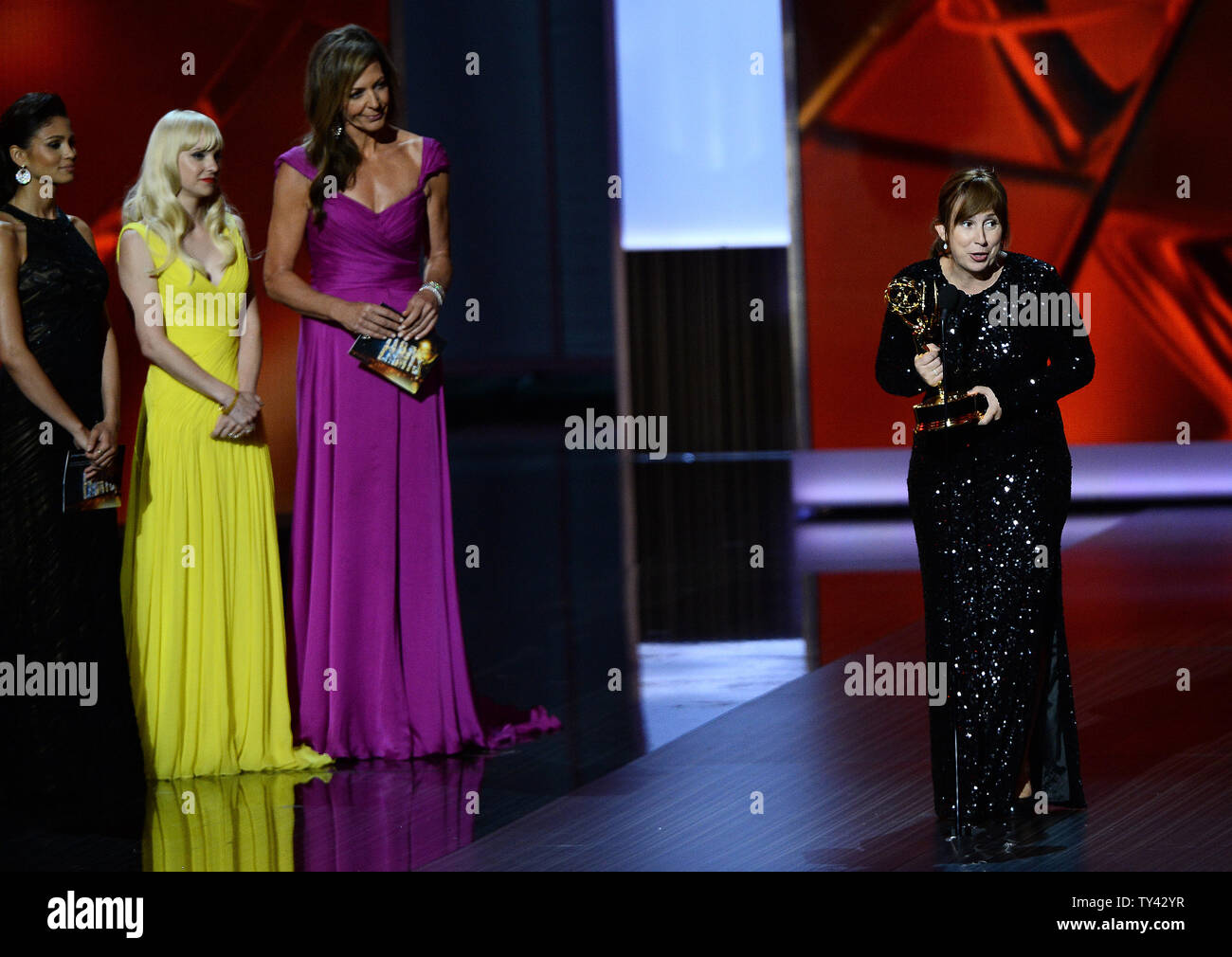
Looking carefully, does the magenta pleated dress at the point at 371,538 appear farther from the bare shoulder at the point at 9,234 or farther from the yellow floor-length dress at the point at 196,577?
the bare shoulder at the point at 9,234

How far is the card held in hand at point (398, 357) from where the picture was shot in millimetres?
4426

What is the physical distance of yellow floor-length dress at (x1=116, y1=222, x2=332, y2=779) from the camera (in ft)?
14.1

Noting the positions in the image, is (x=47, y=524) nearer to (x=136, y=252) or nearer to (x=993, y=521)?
(x=136, y=252)

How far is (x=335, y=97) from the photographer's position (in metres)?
4.37

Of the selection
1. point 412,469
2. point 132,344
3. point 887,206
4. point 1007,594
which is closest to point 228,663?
point 412,469

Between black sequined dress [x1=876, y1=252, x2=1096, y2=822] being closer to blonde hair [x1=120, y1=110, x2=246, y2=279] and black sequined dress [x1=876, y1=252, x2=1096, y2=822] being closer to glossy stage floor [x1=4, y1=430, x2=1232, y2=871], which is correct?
glossy stage floor [x1=4, y1=430, x2=1232, y2=871]

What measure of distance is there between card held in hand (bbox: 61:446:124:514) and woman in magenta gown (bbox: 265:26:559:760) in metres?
0.59

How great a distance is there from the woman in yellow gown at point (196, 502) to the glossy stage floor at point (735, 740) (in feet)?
0.56

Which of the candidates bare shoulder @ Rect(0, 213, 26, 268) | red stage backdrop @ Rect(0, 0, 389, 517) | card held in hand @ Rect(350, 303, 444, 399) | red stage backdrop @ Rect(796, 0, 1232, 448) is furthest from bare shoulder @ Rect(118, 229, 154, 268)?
red stage backdrop @ Rect(796, 0, 1232, 448)

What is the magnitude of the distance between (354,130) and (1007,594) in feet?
7.13

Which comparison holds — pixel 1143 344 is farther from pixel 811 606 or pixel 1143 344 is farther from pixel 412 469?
pixel 412 469

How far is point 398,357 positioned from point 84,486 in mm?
905
